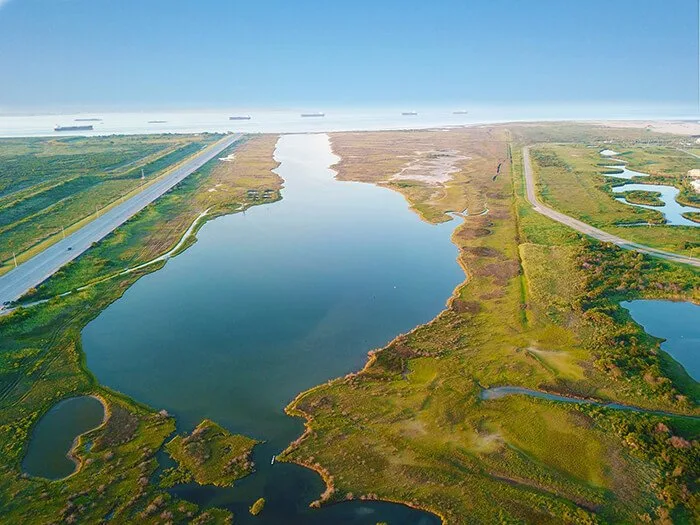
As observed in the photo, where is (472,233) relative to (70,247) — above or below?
below

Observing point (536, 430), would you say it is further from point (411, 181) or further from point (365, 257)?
point (411, 181)

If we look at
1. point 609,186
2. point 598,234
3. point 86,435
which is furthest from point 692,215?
point 86,435

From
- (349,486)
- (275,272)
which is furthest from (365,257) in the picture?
(349,486)

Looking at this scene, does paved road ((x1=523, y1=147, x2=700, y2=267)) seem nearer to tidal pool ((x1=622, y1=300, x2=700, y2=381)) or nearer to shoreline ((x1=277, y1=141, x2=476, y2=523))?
tidal pool ((x1=622, y1=300, x2=700, y2=381))

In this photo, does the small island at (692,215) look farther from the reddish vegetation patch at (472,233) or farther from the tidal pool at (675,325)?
the tidal pool at (675,325)

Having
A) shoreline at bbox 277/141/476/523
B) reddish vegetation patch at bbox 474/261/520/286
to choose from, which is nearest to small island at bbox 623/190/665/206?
reddish vegetation patch at bbox 474/261/520/286

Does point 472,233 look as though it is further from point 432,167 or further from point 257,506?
point 432,167
